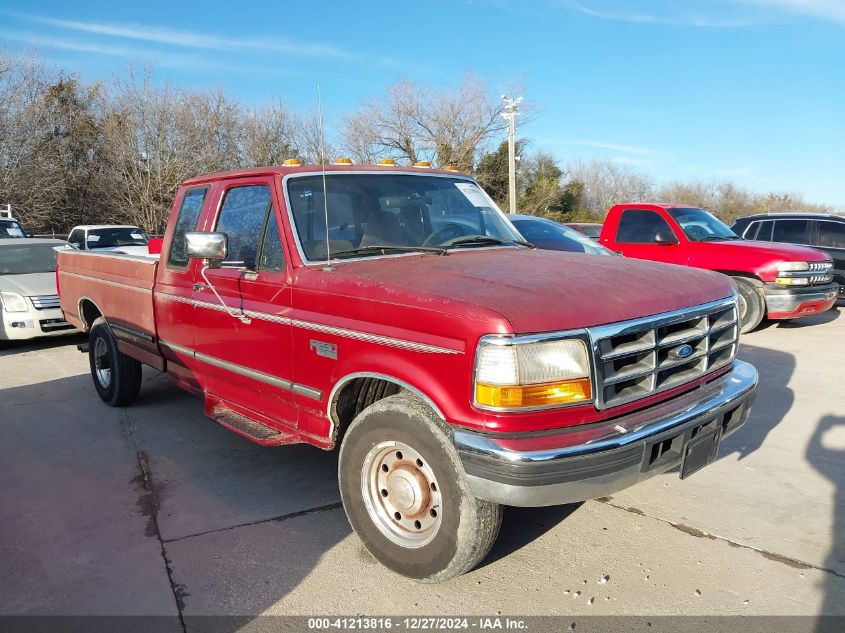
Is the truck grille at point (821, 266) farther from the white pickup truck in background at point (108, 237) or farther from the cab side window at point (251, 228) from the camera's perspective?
the white pickup truck in background at point (108, 237)

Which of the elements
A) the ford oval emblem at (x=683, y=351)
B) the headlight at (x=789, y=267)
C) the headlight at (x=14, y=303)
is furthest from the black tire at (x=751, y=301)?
the headlight at (x=14, y=303)

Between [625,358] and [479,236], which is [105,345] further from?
[625,358]

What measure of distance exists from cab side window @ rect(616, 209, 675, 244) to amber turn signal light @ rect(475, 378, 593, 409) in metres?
7.81

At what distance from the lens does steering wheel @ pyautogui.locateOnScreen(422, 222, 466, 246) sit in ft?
13.0

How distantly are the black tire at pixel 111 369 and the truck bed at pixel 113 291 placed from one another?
0.57 feet

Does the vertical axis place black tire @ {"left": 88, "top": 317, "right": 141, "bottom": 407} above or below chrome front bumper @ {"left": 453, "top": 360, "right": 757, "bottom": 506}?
below

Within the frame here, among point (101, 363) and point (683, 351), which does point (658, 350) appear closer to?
point (683, 351)

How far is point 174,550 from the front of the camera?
343 cm

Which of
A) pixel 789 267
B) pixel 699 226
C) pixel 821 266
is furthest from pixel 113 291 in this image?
pixel 821 266

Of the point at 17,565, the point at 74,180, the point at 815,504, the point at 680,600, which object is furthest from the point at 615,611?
the point at 74,180

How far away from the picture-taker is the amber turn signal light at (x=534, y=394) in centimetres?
260

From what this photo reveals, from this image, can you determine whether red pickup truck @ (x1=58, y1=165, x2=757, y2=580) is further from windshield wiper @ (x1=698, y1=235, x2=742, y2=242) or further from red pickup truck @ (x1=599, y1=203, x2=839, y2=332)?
windshield wiper @ (x1=698, y1=235, x2=742, y2=242)

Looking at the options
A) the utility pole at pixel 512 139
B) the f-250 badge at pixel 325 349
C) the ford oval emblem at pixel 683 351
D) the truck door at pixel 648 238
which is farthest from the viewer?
the utility pole at pixel 512 139

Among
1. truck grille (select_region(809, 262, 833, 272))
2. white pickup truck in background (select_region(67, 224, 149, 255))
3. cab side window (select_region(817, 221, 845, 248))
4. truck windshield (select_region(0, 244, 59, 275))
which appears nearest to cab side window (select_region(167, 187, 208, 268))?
truck windshield (select_region(0, 244, 59, 275))
